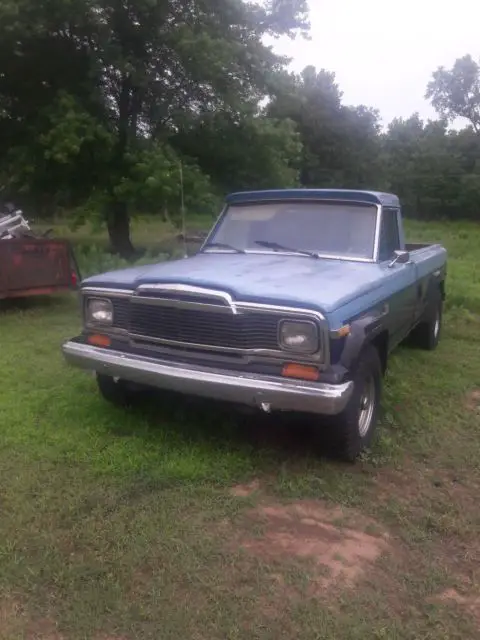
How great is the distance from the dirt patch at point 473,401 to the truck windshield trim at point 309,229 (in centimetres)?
156

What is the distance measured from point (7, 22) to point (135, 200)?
4.22 m

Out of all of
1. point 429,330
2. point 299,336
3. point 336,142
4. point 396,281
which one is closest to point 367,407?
point 299,336

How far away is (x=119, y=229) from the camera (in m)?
15.9

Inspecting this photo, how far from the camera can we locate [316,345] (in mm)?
3656

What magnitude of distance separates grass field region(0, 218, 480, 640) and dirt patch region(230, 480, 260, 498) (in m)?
0.01

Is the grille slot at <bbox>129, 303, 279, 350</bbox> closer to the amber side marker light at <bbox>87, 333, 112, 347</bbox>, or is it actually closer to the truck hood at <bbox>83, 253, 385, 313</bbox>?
the truck hood at <bbox>83, 253, 385, 313</bbox>

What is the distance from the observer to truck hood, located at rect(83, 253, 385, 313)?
377 centimetres

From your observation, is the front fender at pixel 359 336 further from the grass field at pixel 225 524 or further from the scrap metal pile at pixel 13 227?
the scrap metal pile at pixel 13 227

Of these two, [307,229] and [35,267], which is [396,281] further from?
[35,267]

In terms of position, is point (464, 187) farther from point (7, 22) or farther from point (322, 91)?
point (7, 22)

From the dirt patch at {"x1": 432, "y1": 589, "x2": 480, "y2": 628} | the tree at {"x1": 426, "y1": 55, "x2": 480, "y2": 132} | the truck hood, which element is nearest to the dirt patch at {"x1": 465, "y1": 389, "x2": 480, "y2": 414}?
the truck hood

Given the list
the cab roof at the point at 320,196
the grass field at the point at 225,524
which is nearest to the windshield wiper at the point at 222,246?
the cab roof at the point at 320,196

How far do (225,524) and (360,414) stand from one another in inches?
50.6

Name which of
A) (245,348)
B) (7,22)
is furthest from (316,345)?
(7,22)
